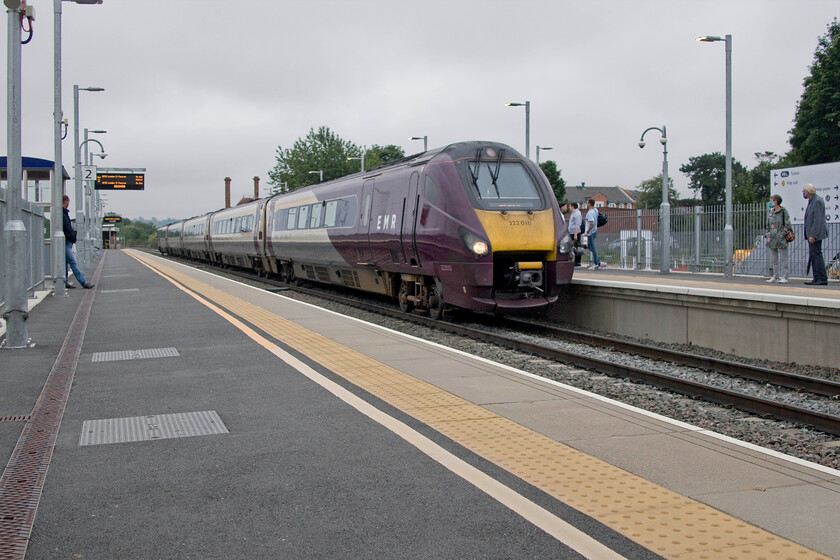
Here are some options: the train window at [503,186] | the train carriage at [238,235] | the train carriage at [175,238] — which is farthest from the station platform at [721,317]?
the train carriage at [175,238]

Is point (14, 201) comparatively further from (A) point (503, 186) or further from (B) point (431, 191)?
(A) point (503, 186)

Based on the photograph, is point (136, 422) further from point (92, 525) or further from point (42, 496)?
point (92, 525)

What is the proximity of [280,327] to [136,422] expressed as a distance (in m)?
5.93

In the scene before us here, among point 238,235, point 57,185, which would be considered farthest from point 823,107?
point 57,185

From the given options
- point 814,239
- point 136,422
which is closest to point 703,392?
point 136,422

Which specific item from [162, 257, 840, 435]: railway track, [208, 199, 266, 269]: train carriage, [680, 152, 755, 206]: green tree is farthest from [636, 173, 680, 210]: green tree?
[162, 257, 840, 435]: railway track

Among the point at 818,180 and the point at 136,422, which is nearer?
the point at 136,422

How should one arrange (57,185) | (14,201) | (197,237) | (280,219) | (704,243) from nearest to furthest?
(14,201), (57,185), (704,243), (280,219), (197,237)

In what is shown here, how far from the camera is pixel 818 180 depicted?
21.7 meters

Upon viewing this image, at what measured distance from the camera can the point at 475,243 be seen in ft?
40.9

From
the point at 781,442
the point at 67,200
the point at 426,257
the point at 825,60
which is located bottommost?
the point at 781,442

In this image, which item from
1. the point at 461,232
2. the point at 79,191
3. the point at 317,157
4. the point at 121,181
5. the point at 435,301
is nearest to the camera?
the point at 461,232

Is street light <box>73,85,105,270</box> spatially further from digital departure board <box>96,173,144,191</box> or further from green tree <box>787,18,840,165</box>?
green tree <box>787,18,840,165</box>

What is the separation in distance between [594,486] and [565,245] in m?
8.88
